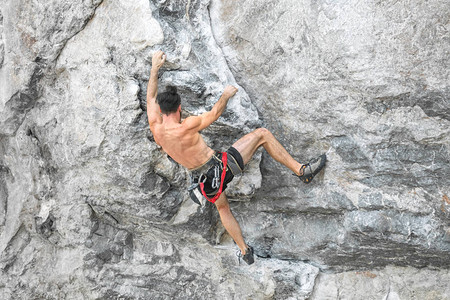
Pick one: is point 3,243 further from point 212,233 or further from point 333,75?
point 333,75

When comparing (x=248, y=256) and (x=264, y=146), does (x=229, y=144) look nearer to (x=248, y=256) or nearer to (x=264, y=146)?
(x=264, y=146)

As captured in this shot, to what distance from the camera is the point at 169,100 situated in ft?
14.6

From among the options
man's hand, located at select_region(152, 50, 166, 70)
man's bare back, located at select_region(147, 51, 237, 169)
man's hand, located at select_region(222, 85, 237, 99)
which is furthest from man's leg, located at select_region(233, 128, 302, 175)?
man's hand, located at select_region(152, 50, 166, 70)

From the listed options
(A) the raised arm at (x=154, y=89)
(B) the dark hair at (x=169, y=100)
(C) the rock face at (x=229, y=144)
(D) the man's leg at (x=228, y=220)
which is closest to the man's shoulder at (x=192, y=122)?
(B) the dark hair at (x=169, y=100)

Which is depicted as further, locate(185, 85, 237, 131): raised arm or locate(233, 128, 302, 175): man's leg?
locate(233, 128, 302, 175): man's leg

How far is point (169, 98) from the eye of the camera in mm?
4461

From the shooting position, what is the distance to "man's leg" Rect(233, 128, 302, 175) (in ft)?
15.7

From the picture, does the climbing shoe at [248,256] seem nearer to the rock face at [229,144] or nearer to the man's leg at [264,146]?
the rock face at [229,144]

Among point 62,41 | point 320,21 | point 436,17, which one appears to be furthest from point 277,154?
point 62,41

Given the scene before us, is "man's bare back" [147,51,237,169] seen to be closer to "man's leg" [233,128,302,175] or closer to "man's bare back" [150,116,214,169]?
"man's bare back" [150,116,214,169]

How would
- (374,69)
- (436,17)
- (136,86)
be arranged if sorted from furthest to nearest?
(136,86), (374,69), (436,17)

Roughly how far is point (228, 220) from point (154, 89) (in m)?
1.54

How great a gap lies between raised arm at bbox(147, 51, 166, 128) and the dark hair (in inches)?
2.9

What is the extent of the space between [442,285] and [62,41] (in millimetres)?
4328
